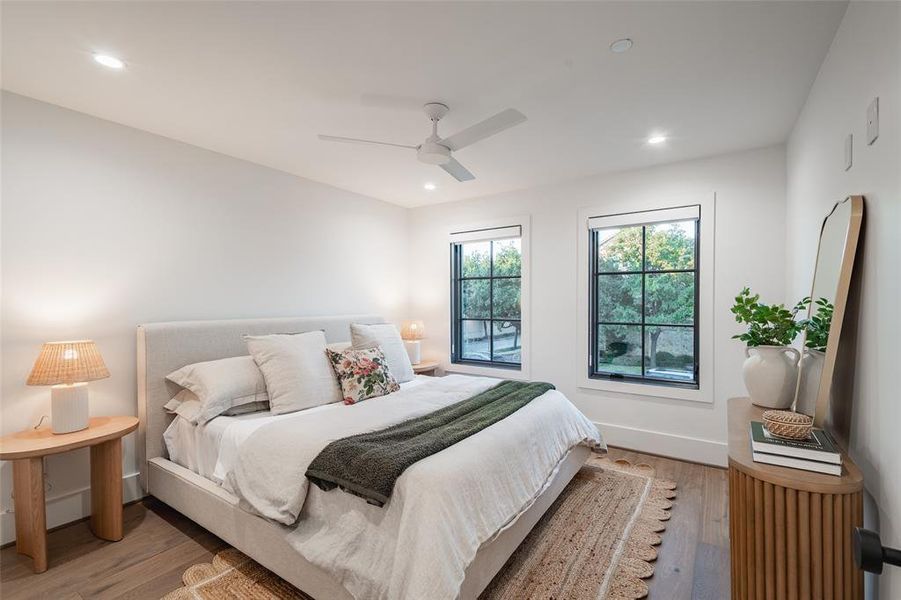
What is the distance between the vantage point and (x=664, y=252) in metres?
3.84

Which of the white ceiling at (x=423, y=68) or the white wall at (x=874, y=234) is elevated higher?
the white ceiling at (x=423, y=68)

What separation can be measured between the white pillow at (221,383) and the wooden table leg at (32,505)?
760 mm

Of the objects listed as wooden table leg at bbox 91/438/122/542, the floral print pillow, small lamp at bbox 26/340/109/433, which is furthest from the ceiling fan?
wooden table leg at bbox 91/438/122/542

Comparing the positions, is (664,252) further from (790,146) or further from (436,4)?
(436,4)

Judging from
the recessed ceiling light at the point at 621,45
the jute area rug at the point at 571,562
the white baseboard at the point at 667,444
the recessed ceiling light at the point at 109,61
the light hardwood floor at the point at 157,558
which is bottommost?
the light hardwood floor at the point at 157,558

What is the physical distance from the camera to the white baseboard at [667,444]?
348cm

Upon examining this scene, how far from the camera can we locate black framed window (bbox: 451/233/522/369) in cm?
472

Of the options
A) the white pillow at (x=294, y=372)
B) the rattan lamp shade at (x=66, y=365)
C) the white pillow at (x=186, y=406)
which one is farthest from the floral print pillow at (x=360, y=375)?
the rattan lamp shade at (x=66, y=365)

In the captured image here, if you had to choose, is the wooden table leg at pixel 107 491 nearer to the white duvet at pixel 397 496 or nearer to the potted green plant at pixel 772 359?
the white duvet at pixel 397 496

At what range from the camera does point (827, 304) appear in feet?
5.73

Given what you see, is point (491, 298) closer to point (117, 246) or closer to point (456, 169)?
point (456, 169)

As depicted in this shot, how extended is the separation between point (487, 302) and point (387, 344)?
5.36 ft

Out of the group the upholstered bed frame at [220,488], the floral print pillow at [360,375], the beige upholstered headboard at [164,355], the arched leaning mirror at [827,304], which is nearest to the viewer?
the arched leaning mirror at [827,304]

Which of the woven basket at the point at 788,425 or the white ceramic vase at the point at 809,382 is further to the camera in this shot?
the white ceramic vase at the point at 809,382
